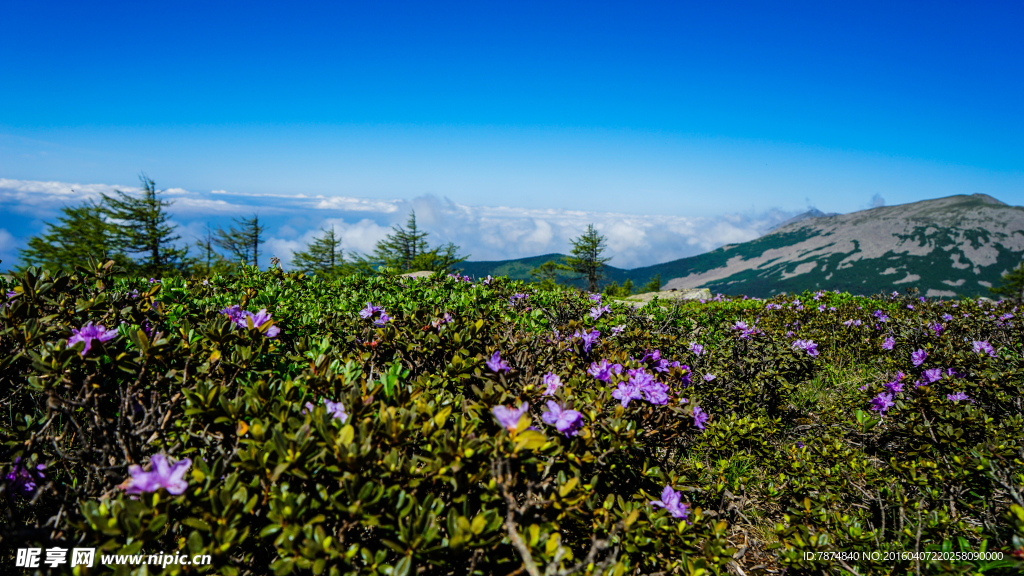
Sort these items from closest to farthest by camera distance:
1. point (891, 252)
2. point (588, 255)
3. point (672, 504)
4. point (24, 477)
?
point (24, 477) < point (672, 504) < point (588, 255) < point (891, 252)

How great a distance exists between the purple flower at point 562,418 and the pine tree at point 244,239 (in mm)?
42098

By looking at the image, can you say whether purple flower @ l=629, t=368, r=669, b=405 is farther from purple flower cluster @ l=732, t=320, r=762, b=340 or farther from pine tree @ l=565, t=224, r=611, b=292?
pine tree @ l=565, t=224, r=611, b=292

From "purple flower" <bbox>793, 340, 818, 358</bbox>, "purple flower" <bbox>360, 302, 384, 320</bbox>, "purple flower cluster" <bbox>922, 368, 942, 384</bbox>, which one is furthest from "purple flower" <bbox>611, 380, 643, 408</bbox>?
"purple flower" <bbox>793, 340, 818, 358</bbox>

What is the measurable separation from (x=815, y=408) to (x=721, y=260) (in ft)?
522

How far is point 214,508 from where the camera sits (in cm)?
132

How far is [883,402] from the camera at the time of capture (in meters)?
3.18

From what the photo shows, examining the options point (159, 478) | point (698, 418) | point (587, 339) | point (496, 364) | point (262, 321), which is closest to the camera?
point (159, 478)

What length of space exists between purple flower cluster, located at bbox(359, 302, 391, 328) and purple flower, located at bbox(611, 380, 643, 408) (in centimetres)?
162

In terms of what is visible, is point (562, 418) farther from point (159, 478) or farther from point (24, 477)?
point (24, 477)

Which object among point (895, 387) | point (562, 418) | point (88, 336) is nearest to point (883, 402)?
point (895, 387)

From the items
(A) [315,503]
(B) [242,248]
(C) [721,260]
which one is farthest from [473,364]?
(C) [721,260]

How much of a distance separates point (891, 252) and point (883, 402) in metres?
127

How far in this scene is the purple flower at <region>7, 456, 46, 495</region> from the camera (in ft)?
5.34

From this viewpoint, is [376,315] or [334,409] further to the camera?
[376,315]
